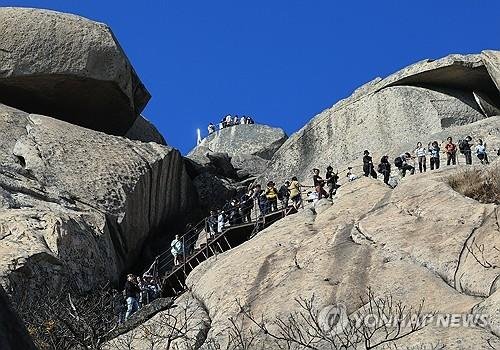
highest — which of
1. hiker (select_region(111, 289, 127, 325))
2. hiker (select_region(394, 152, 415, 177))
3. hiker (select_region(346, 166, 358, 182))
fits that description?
hiker (select_region(346, 166, 358, 182))

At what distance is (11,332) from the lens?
4.88 meters

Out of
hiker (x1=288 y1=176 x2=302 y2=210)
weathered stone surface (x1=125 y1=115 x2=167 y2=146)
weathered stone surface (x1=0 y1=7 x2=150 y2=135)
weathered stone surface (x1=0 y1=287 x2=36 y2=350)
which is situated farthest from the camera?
weathered stone surface (x1=125 y1=115 x2=167 y2=146)

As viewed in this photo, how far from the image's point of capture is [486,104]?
3269 cm

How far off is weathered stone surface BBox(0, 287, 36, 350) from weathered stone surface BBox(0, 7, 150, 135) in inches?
993

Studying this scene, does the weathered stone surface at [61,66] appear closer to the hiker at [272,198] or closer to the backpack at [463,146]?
the hiker at [272,198]

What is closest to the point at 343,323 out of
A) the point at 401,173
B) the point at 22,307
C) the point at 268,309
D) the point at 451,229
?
the point at 268,309

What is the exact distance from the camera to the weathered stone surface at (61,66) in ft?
97.0

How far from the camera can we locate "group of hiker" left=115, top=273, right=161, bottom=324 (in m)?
18.5

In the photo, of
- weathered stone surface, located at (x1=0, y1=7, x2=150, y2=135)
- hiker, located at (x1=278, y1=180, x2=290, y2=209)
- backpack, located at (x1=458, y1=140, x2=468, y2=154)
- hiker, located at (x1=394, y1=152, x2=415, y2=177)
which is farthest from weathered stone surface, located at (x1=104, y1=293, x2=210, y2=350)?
weathered stone surface, located at (x1=0, y1=7, x2=150, y2=135)

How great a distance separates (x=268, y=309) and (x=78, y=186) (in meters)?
10.8

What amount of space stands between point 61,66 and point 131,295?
1259 centimetres

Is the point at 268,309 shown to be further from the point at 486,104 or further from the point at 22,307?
the point at 486,104

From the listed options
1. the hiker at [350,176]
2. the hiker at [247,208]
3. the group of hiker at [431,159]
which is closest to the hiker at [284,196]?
the hiker at [247,208]

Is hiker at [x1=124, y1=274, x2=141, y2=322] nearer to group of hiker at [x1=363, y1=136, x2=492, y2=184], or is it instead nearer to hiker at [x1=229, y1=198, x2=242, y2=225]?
hiker at [x1=229, y1=198, x2=242, y2=225]
